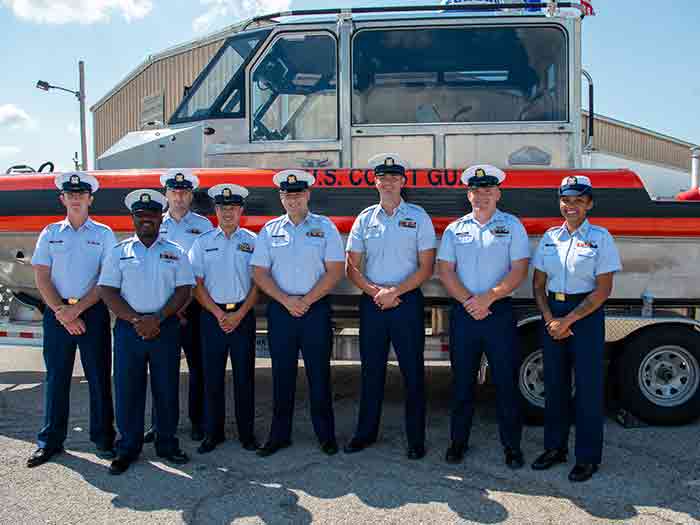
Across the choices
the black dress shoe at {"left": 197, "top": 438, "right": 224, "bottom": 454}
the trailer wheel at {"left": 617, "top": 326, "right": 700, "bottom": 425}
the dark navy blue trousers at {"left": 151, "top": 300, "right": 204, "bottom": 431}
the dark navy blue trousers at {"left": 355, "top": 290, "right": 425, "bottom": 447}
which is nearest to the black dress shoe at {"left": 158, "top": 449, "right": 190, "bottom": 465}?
the black dress shoe at {"left": 197, "top": 438, "right": 224, "bottom": 454}

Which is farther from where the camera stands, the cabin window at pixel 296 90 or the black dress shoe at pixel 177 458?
the cabin window at pixel 296 90

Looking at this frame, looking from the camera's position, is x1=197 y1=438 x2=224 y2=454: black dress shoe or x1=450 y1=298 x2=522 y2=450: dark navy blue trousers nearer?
x1=450 y1=298 x2=522 y2=450: dark navy blue trousers

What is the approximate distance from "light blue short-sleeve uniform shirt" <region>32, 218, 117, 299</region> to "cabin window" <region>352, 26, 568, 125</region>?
6.80 feet

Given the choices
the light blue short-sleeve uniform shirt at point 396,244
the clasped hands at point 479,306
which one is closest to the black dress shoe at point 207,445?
the light blue short-sleeve uniform shirt at point 396,244

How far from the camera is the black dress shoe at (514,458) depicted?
3.74 metres

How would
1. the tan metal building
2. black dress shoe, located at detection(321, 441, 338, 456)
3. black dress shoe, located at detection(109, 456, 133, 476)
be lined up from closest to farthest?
black dress shoe, located at detection(109, 456, 133, 476) < black dress shoe, located at detection(321, 441, 338, 456) < the tan metal building

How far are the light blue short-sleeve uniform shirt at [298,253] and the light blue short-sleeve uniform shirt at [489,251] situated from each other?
29.2 inches

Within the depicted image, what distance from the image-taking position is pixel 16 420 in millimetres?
4680

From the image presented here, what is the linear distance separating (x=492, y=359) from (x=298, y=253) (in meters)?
1.31

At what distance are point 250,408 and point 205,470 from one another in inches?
19.5

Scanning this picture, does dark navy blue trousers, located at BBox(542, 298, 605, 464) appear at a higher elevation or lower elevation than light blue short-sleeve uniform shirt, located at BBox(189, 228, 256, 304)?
lower

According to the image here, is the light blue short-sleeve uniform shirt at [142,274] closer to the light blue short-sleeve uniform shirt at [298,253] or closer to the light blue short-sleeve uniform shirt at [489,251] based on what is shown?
the light blue short-sleeve uniform shirt at [298,253]

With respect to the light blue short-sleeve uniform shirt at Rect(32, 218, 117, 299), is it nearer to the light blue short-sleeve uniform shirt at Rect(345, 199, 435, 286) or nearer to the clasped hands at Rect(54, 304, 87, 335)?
the clasped hands at Rect(54, 304, 87, 335)

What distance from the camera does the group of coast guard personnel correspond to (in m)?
3.64
